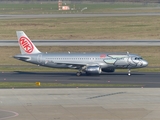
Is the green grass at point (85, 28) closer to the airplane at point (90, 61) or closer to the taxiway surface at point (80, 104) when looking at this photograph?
the airplane at point (90, 61)

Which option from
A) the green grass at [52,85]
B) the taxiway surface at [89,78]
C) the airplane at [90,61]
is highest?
the airplane at [90,61]

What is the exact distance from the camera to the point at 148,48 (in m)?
98.4

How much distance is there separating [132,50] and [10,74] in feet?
95.5

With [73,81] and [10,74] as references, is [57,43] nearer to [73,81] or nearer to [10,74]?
[10,74]

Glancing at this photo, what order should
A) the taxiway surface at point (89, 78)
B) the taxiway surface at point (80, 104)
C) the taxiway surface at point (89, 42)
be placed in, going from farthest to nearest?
the taxiway surface at point (89, 42) → the taxiway surface at point (89, 78) → the taxiway surface at point (80, 104)

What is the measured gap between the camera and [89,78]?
71.9 meters

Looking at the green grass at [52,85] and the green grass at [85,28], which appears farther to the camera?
the green grass at [85,28]

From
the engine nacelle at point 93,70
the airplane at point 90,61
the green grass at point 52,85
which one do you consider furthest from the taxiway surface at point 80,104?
the airplane at point 90,61

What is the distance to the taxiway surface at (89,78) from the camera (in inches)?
2650

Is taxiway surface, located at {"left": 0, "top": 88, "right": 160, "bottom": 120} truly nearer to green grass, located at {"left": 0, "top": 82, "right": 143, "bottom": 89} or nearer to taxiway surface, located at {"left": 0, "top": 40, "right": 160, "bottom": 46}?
green grass, located at {"left": 0, "top": 82, "right": 143, "bottom": 89}

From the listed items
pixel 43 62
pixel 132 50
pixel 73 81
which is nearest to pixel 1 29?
pixel 132 50

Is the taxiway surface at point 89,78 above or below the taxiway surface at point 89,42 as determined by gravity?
below

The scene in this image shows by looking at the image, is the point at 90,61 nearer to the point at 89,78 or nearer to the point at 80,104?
the point at 89,78

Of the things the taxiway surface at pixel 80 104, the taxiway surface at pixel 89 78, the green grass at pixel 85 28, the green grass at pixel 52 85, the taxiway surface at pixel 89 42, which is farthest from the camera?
the green grass at pixel 85 28
